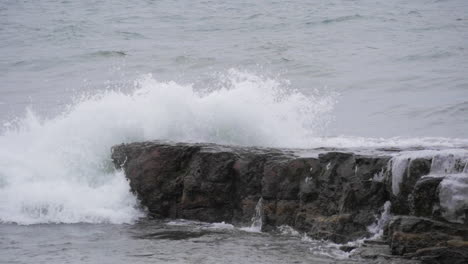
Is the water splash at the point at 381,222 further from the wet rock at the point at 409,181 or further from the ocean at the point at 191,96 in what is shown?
the ocean at the point at 191,96

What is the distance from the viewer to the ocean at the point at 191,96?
6453 mm

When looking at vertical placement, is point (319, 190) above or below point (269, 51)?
below

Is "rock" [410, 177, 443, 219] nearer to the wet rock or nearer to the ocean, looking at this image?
the wet rock

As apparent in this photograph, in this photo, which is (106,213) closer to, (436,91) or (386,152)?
(386,152)

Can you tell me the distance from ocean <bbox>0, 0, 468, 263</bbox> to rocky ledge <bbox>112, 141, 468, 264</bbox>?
239 millimetres

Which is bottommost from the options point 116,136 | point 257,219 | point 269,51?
point 257,219

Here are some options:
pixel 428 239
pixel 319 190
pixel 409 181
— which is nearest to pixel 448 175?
pixel 409 181

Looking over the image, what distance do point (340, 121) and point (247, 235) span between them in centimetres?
549

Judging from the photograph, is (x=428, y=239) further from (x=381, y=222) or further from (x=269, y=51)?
(x=269, y=51)

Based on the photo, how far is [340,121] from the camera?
11422mm

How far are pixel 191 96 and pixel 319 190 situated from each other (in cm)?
314

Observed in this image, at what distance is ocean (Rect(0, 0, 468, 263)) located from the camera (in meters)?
6.45

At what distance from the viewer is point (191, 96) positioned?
9023mm

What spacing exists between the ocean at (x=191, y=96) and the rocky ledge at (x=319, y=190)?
239 mm
